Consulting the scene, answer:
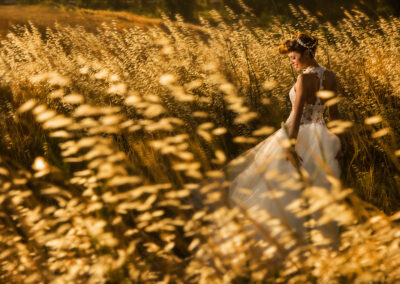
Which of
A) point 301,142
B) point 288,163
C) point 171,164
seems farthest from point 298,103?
point 171,164

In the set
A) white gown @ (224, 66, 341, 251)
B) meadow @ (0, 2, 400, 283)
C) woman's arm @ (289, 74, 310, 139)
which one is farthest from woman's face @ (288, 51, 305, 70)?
meadow @ (0, 2, 400, 283)

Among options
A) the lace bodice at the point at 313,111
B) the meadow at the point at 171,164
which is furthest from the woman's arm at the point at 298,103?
the meadow at the point at 171,164

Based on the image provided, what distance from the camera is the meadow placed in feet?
4.73

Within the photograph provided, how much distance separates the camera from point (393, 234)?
4.56 ft

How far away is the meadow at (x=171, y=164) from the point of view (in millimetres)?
1440

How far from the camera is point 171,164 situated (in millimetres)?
2609

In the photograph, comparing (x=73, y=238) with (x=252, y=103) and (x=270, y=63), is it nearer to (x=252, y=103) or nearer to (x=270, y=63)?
(x=252, y=103)

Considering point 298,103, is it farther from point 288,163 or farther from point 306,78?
point 288,163

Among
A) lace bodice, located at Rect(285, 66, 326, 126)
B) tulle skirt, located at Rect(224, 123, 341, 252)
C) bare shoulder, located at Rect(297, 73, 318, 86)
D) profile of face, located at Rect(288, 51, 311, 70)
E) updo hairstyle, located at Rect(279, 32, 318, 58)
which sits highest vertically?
updo hairstyle, located at Rect(279, 32, 318, 58)

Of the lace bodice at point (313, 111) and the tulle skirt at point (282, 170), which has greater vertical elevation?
the lace bodice at point (313, 111)

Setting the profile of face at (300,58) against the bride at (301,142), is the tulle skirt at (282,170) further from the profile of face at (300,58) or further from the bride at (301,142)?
the profile of face at (300,58)

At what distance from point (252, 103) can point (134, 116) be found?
3.93ft

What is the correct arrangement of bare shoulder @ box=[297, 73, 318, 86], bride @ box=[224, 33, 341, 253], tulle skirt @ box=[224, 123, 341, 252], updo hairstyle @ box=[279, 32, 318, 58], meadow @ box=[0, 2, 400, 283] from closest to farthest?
meadow @ box=[0, 2, 400, 283] → tulle skirt @ box=[224, 123, 341, 252] → bride @ box=[224, 33, 341, 253] → bare shoulder @ box=[297, 73, 318, 86] → updo hairstyle @ box=[279, 32, 318, 58]

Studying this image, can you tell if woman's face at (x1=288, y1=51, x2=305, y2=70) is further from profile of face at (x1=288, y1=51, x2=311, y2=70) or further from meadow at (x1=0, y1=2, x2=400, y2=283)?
meadow at (x1=0, y1=2, x2=400, y2=283)
